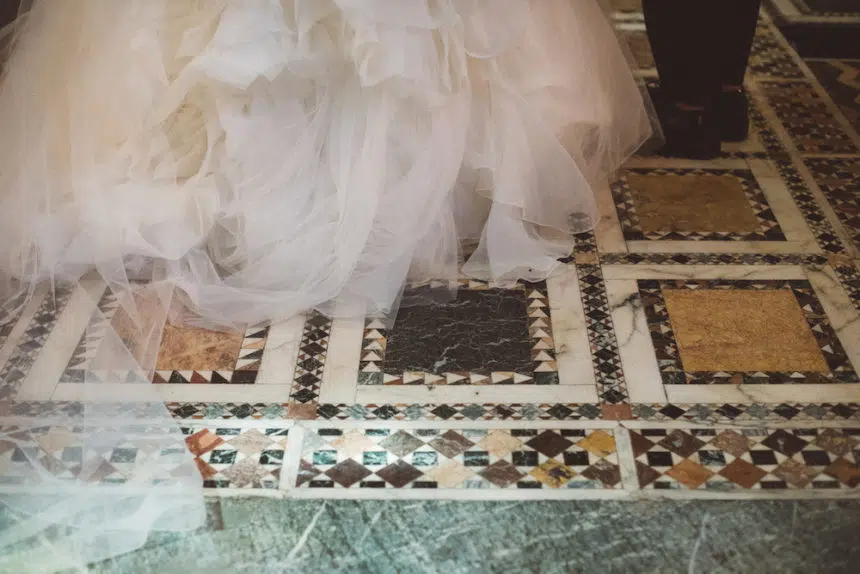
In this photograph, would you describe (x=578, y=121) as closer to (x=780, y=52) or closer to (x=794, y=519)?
(x=794, y=519)

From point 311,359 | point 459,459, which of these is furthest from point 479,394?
point 311,359

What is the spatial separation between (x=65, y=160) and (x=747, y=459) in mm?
1232

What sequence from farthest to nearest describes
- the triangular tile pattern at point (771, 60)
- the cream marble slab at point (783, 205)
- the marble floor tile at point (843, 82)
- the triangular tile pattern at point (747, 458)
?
1. the triangular tile pattern at point (771, 60)
2. the marble floor tile at point (843, 82)
3. the cream marble slab at point (783, 205)
4. the triangular tile pattern at point (747, 458)

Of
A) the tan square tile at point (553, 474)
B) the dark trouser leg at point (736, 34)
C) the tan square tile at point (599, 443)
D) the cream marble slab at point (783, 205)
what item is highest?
the dark trouser leg at point (736, 34)

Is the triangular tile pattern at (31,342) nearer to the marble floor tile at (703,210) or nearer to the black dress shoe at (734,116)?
the marble floor tile at (703,210)

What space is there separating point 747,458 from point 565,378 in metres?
0.30

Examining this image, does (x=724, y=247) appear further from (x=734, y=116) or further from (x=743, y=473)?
(x=743, y=473)

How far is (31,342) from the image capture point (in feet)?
5.51

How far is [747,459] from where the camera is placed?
1.42 meters

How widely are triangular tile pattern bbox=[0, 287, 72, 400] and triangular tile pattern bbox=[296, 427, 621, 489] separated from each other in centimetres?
50

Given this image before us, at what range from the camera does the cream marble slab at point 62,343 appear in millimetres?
1582

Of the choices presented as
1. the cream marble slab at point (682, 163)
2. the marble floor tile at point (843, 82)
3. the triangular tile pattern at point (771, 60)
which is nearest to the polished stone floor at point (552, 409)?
the cream marble slab at point (682, 163)

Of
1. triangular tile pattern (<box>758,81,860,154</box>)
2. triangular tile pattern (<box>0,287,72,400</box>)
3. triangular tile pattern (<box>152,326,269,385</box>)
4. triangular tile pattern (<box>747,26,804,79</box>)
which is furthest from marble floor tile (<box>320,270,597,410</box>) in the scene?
triangular tile pattern (<box>747,26,804,79</box>)

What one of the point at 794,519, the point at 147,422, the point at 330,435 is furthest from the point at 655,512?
the point at 147,422
